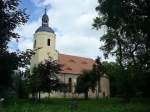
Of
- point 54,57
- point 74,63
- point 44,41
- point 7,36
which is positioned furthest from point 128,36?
point 74,63

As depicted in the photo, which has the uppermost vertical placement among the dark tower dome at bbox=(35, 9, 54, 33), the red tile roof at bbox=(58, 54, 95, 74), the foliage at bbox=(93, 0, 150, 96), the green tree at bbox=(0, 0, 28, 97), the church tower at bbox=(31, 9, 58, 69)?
the dark tower dome at bbox=(35, 9, 54, 33)

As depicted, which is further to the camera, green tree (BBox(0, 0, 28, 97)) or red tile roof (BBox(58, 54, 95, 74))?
red tile roof (BBox(58, 54, 95, 74))

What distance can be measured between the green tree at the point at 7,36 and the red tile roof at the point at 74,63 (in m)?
73.2

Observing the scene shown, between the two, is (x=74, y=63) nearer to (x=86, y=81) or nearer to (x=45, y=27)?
(x=45, y=27)

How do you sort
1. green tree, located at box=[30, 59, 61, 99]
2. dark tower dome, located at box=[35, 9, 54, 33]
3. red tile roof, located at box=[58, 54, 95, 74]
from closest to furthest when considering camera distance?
green tree, located at box=[30, 59, 61, 99] → dark tower dome, located at box=[35, 9, 54, 33] → red tile roof, located at box=[58, 54, 95, 74]

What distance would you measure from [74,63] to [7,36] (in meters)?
78.5

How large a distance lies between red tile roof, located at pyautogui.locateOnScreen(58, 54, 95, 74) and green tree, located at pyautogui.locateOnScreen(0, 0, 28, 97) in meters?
73.2

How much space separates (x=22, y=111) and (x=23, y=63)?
6.85 feet

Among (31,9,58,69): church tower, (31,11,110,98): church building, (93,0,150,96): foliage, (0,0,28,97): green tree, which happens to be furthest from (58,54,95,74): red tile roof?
(0,0,28,97): green tree

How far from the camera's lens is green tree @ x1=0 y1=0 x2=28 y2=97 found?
570 inches

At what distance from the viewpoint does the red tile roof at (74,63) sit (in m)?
90.0

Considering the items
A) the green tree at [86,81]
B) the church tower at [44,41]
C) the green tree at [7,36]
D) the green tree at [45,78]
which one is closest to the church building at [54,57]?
the church tower at [44,41]

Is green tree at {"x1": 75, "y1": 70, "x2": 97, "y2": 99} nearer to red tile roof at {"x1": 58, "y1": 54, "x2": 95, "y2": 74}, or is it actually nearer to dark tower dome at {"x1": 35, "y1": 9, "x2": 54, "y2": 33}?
red tile roof at {"x1": 58, "y1": 54, "x2": 95, "y2": 74}

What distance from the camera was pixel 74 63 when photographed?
9319cm
